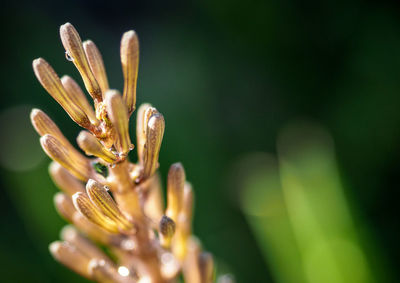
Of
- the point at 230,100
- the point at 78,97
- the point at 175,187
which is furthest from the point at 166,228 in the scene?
the point at 230,100

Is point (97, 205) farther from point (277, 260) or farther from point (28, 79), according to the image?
point (28, 79)

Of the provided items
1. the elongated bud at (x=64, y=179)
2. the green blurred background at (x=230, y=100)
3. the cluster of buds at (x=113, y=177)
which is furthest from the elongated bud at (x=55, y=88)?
the green blurred background at (x=230, y=100)

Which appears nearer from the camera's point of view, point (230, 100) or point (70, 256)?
point (70, 256)

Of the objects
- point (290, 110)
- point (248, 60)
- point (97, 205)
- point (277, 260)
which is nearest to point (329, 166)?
point (277, 260)

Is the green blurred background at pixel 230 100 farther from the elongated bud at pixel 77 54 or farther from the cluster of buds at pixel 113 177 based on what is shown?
the elongated bud at pixel 77 54

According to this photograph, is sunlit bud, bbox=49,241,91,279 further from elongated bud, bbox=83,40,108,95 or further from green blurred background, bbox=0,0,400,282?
green blurred background, bbox=0,0,400,282

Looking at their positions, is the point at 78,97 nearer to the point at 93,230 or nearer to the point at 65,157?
the point at 65,157
